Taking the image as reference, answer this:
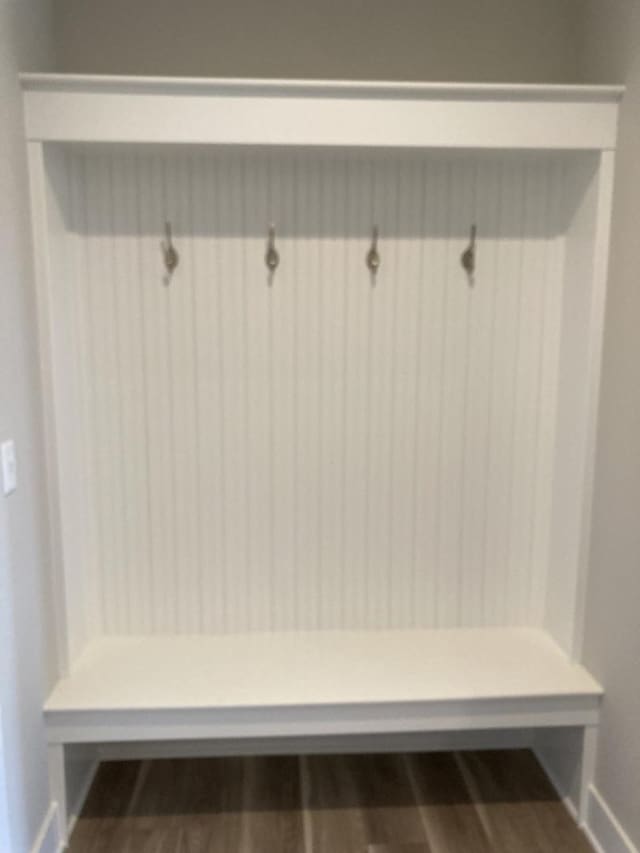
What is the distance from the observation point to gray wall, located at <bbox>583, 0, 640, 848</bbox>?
1.89 m

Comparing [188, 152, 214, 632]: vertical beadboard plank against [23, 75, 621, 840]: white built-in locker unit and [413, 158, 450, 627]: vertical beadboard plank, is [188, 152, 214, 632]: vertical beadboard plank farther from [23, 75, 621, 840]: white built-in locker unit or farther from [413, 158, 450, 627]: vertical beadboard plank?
[413, 158, 450, 627]: vertical beadboard plank

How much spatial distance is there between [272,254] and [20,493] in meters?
1.00

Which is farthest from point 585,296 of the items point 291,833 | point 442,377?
point 291,833

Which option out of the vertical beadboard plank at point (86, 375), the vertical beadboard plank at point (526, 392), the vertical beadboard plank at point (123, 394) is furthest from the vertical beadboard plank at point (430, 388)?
the vertical beadboard plank at point (86, 375)

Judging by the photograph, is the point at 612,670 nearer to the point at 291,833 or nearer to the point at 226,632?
the point at 291,833

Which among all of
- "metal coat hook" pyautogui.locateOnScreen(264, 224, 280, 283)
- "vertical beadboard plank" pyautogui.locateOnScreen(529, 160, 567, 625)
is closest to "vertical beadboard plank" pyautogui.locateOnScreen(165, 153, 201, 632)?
"metal coat hook" pyautogui.locateOnScreen(264, 224, 280, 283)

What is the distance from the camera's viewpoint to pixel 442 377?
2326mm

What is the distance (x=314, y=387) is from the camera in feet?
7.58

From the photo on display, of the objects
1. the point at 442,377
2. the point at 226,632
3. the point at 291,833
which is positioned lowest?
the point at 291,833

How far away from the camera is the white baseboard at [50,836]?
1.90m

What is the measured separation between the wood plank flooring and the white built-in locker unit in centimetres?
15

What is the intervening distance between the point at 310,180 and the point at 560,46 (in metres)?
0.85

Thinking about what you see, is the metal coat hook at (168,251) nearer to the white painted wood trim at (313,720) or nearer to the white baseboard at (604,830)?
the white painted wood trim at (313,720)

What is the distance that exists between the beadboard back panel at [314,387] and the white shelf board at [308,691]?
18cm
